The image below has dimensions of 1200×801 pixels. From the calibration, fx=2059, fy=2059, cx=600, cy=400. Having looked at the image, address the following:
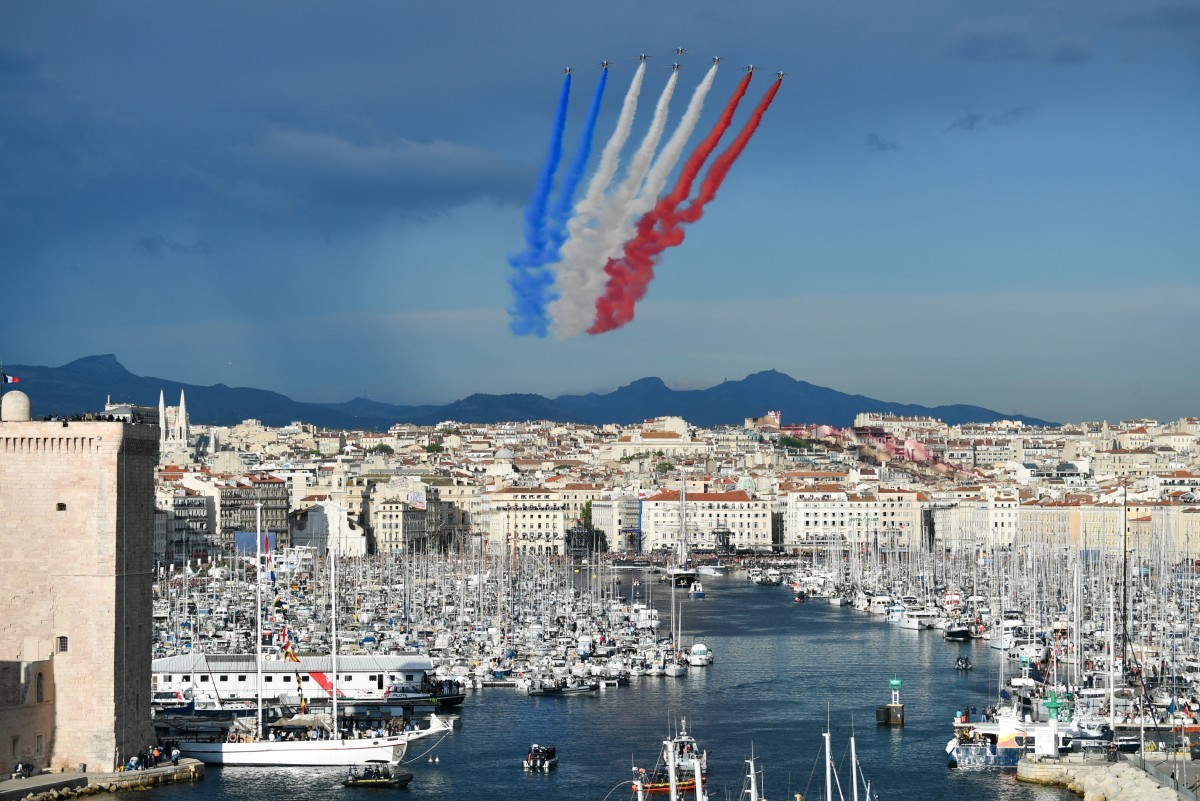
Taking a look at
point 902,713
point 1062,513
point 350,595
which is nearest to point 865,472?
point 1062,513

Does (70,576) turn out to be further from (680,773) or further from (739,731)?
(739,731)

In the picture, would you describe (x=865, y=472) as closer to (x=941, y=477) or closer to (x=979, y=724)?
(x=941, y=477)

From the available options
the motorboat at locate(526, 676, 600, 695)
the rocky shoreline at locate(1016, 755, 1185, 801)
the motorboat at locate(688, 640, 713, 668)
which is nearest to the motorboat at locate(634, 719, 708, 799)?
the rocky shoreline at locate(1016, 755, 1185, 801)

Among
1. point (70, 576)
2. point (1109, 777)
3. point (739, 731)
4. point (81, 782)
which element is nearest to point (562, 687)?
point (739, 731)

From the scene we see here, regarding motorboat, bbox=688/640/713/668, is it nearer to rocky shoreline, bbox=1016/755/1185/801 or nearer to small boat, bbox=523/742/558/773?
small boat, bbox=523/742/558/773

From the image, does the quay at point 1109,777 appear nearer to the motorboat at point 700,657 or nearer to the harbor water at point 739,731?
the harbor water at point 739,731
